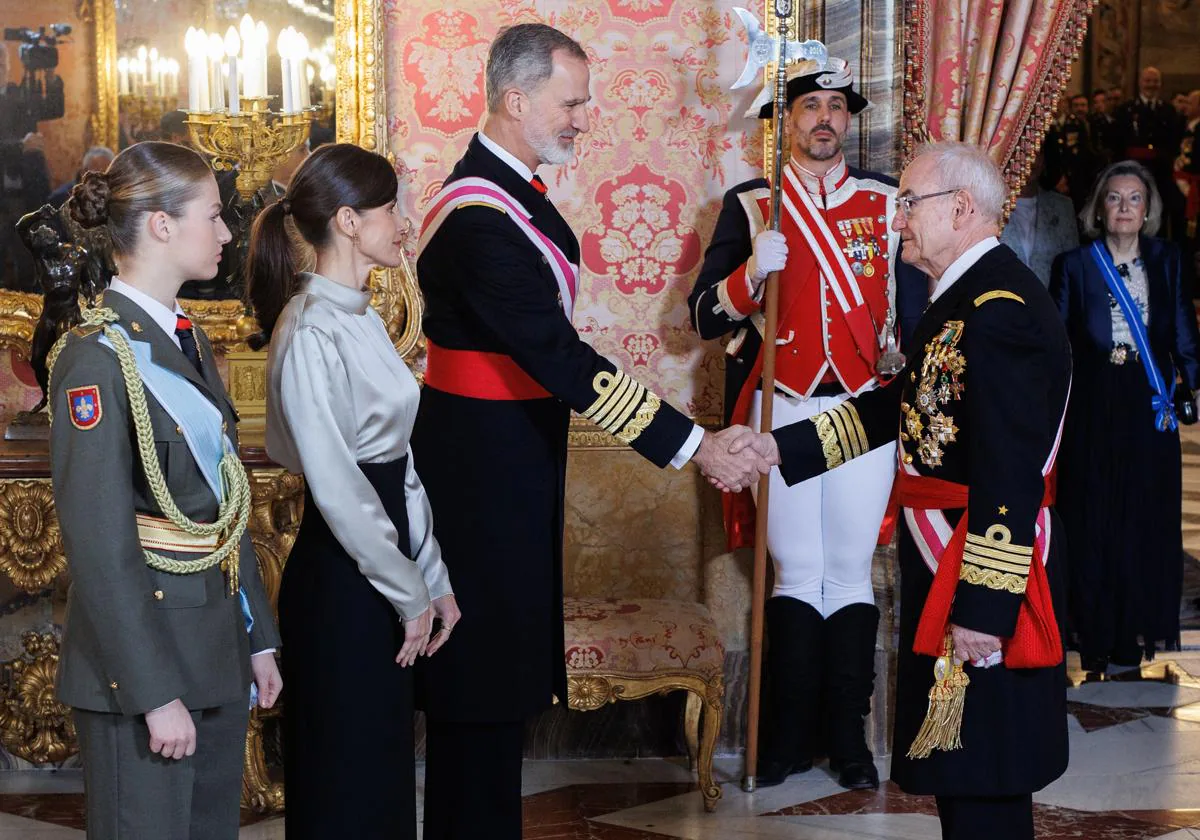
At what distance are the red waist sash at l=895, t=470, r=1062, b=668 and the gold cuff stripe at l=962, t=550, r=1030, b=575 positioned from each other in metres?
0.05

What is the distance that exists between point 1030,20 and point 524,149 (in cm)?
205

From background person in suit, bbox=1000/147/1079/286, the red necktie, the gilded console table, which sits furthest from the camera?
background person in suit, bbox=1000/147/1079/286

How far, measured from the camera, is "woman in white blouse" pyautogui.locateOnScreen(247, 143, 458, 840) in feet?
7.50

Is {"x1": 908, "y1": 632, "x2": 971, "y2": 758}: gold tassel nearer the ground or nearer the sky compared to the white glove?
nearer the ground

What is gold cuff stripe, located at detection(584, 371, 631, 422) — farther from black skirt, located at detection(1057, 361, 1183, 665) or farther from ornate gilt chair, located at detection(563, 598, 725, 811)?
black skirt, located at detection(1057, 361, 1183, 665)

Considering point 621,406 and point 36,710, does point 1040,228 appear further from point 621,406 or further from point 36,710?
point 36,710

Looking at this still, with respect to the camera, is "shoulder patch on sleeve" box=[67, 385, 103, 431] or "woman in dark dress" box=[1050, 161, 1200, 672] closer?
"shoulder patch on sleeve" box=[67, 385, 103, 431]

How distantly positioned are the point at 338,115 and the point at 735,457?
1.67m

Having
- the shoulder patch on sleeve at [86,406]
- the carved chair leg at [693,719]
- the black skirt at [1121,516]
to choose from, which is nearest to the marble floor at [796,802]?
the carved chair leg at [693,719]

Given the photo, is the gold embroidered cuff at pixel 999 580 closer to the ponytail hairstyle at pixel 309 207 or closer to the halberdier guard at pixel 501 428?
the halberdier guard at pixel 501 428

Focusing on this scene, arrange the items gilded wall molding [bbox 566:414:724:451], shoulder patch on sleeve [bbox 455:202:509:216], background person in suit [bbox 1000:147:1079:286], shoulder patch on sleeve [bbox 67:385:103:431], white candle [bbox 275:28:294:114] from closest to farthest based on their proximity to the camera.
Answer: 1. shoulder patch on sleeve [bbox 67:385:103:431]
2. shoulder patch on sleeve [bbox 455:202:509:216]
3. white candle [bbox 275:28:294:114]
4. gilded wall molding [bbox 566:414:724:451]
5. background person in suit [bbox 1000:147:1079:286]

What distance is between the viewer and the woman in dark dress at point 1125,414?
493 cm

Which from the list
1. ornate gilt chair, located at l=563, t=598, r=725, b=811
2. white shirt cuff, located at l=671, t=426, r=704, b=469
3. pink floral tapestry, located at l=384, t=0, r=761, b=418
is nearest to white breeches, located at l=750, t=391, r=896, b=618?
ornate gilt chair, located at l=563, t=598, r=725, b=811

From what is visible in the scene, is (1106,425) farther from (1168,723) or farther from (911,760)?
(911,760)
